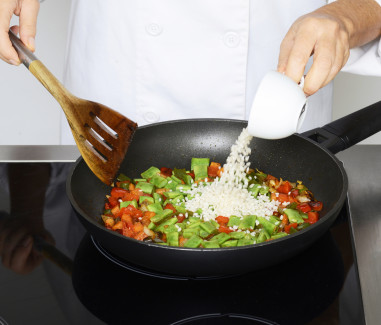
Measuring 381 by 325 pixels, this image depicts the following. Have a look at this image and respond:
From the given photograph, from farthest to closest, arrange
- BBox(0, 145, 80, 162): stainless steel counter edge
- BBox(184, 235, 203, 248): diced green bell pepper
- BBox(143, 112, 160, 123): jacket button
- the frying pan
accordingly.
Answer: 1. BBox(143, 112, 160, 123): jacket button
2. BBox(0, 145, 80, 162): stainless steel counter edge
3. BBox(184, 235, 203, 248): diced green bell pepper
4. the frying pan

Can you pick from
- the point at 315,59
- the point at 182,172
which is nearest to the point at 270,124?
the point at 315,59

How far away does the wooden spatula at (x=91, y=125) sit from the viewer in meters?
1.00

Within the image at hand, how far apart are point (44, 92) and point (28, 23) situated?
1.18 metres

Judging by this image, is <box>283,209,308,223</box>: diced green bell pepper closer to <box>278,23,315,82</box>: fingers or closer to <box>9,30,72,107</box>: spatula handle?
<box>278,23,315,82</box>: fingers

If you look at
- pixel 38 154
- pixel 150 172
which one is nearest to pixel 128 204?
pixel 150 172

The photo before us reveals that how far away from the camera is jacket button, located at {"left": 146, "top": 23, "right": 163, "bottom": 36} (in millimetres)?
1303

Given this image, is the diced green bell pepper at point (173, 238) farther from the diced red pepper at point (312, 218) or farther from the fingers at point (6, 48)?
the fingers at point (6, 48)

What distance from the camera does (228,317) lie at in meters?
0.77

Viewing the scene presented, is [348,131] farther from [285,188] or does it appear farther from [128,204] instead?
[128,204]

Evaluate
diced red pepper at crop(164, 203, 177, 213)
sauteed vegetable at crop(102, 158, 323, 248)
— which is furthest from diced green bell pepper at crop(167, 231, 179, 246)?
diced red pepper at crop(164, 203, 177, 213)

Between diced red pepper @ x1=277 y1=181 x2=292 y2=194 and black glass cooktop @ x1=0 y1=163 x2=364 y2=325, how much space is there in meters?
→ 0.13

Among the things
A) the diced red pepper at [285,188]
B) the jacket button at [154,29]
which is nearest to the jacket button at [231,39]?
the jacket button at [154,29]

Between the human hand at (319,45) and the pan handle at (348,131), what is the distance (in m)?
0.15

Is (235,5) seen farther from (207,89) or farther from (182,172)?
(182,172)
